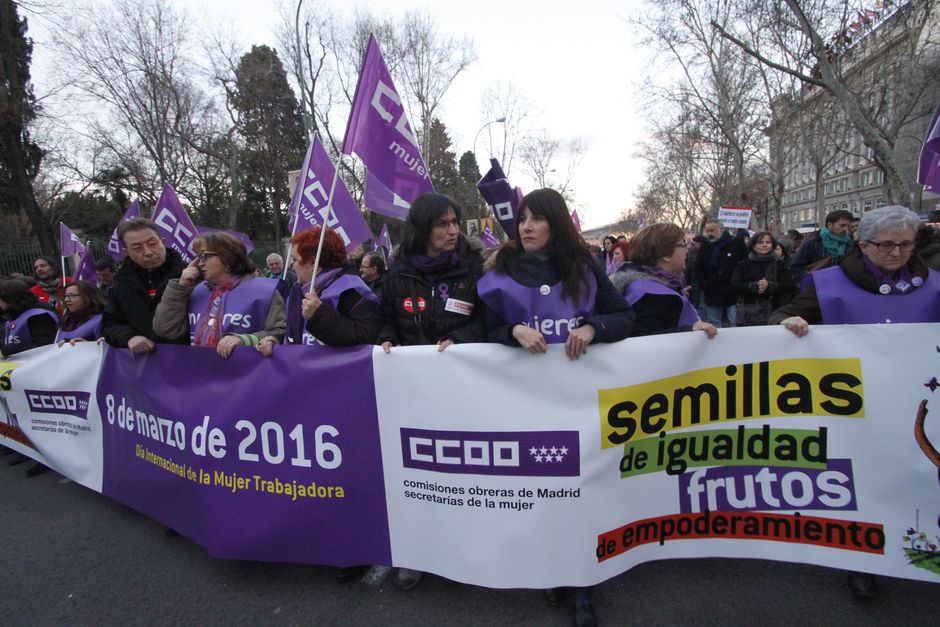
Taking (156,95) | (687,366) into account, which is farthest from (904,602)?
(156,95)

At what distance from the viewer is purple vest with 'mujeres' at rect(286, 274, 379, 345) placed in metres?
2.72

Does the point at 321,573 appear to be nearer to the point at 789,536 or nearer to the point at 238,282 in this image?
the point at 238,282

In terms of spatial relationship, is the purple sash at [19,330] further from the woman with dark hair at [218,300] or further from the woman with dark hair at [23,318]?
the woman with dark hair at [218,300]

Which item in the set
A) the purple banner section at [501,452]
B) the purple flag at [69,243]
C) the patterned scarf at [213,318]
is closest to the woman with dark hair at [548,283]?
the purple banner section at [501,452]

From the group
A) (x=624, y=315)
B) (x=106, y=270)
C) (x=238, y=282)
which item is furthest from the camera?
(x=106, y=270)

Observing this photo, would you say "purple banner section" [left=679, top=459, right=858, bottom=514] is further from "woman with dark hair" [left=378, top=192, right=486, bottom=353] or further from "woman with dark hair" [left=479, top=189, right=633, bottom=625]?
"woman with dark hair" [left=378, top=192, right=486, bottom=353]

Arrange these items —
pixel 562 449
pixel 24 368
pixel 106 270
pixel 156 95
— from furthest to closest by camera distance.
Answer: pixel 156 95 < pixel 106 270 < pixel 24 368 < pixel 562 449

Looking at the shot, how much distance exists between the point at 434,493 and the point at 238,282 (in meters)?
1.86

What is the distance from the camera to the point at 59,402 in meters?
3.70

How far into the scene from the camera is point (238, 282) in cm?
318

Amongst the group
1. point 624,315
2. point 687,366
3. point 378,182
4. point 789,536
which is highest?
point 378,182

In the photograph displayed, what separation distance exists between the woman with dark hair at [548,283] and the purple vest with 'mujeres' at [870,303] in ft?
3.38

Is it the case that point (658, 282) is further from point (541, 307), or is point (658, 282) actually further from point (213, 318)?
point (213, 318)

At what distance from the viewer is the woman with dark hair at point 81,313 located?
4.32 meters
